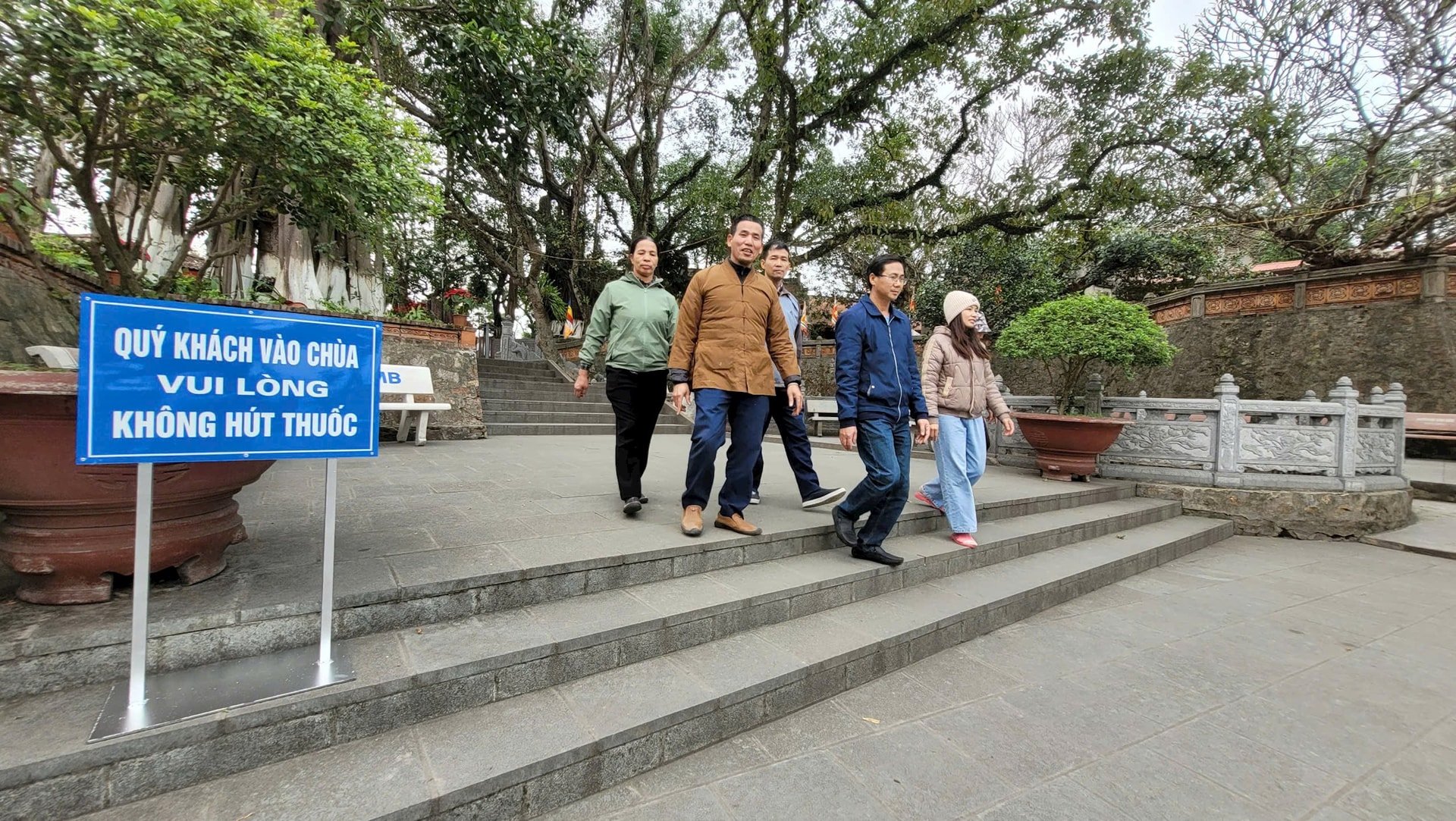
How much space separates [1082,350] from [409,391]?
6955 millimetres

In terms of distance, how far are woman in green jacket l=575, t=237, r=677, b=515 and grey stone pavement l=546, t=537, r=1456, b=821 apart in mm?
1652

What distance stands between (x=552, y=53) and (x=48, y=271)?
537cm

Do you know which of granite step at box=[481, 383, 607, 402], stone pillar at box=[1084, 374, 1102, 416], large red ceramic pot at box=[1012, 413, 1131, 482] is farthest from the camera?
granite step at box=[481, 383, 607, 402]

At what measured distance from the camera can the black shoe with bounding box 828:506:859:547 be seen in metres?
3.00

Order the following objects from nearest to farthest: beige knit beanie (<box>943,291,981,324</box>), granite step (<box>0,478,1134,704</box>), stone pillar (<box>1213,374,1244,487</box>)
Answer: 1. granite step (<box>0,478,1134,704</box>)
2. beige knit beanie (<box>943,291,981,324</box>)
3. stone pillar (<box>1213,374,1244,487</box>)

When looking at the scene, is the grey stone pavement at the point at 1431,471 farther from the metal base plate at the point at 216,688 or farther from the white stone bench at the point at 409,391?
the white stone bench at the point at 409,391

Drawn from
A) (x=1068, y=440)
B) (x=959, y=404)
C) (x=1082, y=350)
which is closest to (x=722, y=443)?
(x=959, y=404)

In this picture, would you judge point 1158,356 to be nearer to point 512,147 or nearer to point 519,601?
point 519,601

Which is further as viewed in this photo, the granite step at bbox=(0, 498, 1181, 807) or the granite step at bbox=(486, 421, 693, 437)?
the granite step at bbox=(486, 421, 693, 437)

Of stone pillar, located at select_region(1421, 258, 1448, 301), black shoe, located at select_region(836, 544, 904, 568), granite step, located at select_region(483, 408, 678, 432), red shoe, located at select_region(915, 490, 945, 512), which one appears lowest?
black shoe, located at select_region(836, 544, 904, 568)

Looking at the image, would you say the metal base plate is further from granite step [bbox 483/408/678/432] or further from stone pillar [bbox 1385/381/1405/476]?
stone pillar [bbox 1385/381/1405/476]

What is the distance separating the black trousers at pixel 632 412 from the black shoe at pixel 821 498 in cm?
110

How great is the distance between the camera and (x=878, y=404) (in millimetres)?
2859

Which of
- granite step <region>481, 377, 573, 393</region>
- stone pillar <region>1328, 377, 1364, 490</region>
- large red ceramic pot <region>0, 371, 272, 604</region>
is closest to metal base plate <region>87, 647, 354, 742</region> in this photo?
large red ceramic pot <region>0, 371, 272, 604</region>
